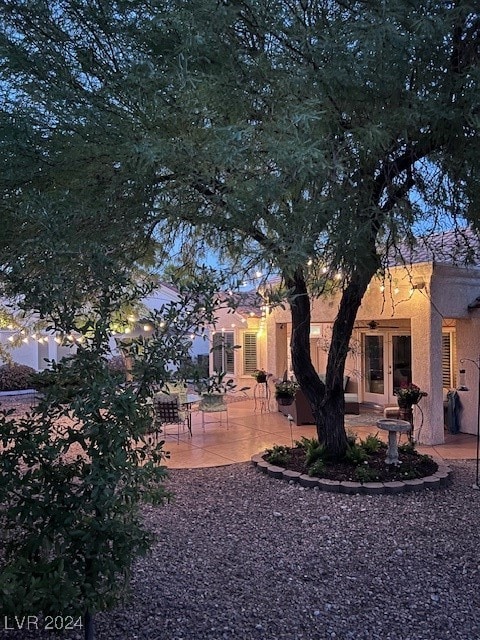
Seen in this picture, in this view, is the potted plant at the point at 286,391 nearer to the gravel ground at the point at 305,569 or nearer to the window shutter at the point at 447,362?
the window shutter at the point at 447,362

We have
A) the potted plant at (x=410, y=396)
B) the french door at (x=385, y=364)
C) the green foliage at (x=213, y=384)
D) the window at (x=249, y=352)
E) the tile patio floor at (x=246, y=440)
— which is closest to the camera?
the green foliage at (x=213, y=384)

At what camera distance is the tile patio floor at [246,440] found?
891cm

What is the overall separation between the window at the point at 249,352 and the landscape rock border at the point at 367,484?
10289 mm

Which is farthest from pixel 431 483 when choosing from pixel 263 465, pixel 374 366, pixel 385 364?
pixel 374 366

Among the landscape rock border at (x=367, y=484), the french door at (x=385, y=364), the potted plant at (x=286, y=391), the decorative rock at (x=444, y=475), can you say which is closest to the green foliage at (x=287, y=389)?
the potted plant at (x=286, y=391)

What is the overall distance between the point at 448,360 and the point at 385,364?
6.97 feet

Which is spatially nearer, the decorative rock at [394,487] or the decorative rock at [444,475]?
the decorative rock at [394,487]

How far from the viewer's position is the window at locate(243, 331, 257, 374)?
17750 millimetres

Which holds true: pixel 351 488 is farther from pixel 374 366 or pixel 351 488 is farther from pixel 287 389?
pixel 374 366

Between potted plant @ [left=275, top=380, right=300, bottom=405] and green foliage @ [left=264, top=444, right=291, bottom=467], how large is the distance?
3.67m

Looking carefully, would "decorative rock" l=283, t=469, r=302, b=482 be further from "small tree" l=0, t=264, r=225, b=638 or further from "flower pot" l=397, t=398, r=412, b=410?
"small tree" l=0, t=264, r=225, b=638

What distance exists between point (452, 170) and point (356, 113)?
1186 millimetres

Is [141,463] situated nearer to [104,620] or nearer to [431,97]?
[104,620]

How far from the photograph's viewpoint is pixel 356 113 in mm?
4438
